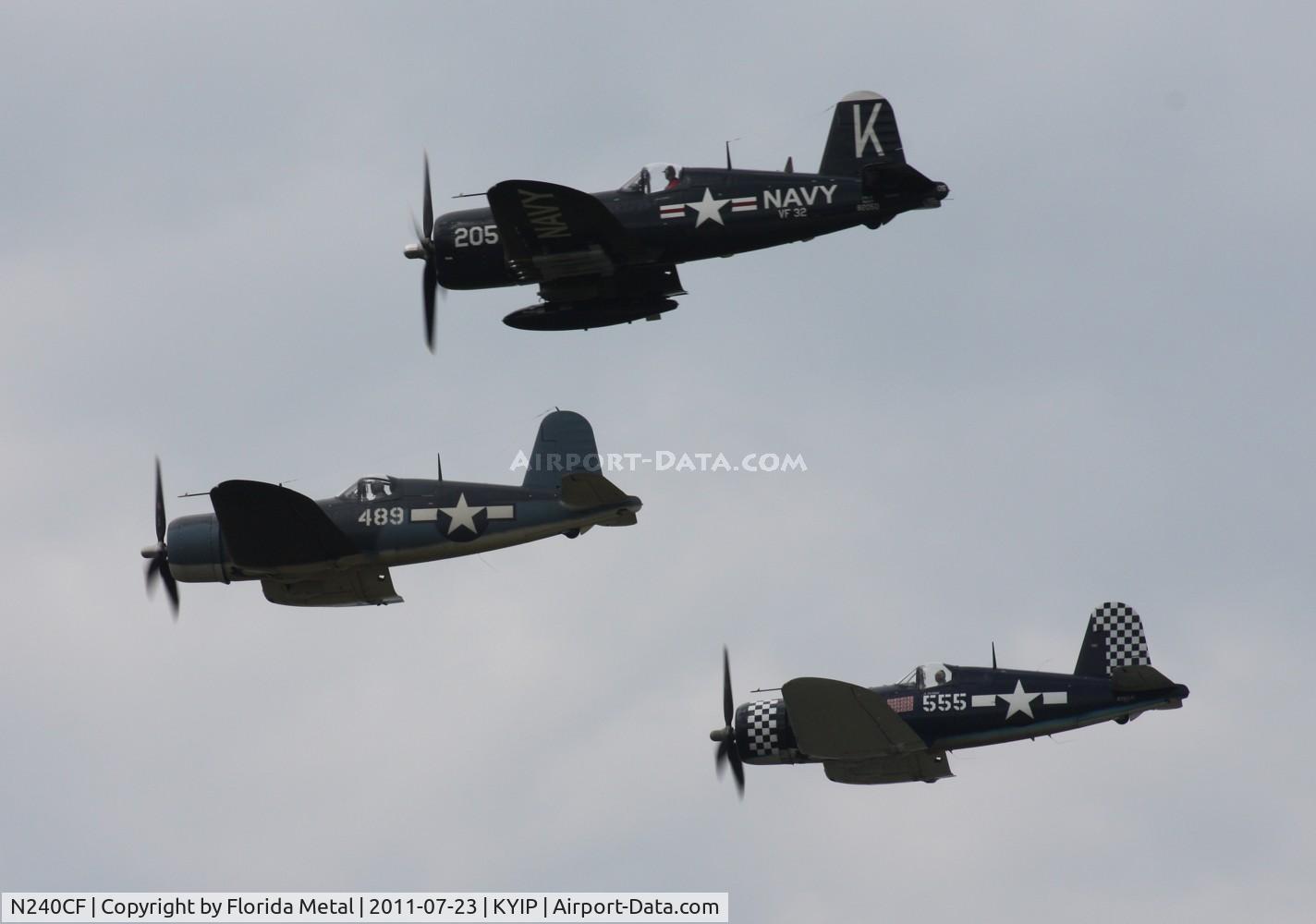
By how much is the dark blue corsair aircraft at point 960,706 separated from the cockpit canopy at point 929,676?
0.05ft

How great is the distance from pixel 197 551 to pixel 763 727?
946 centimetres

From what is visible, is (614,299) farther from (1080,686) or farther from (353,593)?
(1080,686)

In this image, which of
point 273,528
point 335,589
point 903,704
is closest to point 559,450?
point 335,589

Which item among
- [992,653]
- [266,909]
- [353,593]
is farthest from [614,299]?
[266,909]

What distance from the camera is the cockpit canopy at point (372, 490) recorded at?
31.8 m

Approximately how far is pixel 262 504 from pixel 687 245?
7.21 meters

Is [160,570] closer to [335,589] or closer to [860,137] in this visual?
[335,589]

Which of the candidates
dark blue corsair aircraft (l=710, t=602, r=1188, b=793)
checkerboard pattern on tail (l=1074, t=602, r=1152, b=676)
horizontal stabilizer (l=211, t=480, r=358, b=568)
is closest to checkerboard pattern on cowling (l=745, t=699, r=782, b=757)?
dark blue corsair aircraft (l=710, t=602, r=1188, b=793)

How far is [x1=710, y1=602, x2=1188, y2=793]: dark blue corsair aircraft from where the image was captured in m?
33.2

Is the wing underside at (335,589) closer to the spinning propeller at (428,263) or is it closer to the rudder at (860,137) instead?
the spinning propeller at (428,263)

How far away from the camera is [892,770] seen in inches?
1375

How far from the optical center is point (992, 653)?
34.1m

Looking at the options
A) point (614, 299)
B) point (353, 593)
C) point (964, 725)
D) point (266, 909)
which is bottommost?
point (266, 909)

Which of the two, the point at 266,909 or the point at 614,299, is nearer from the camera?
the point at 266,909
